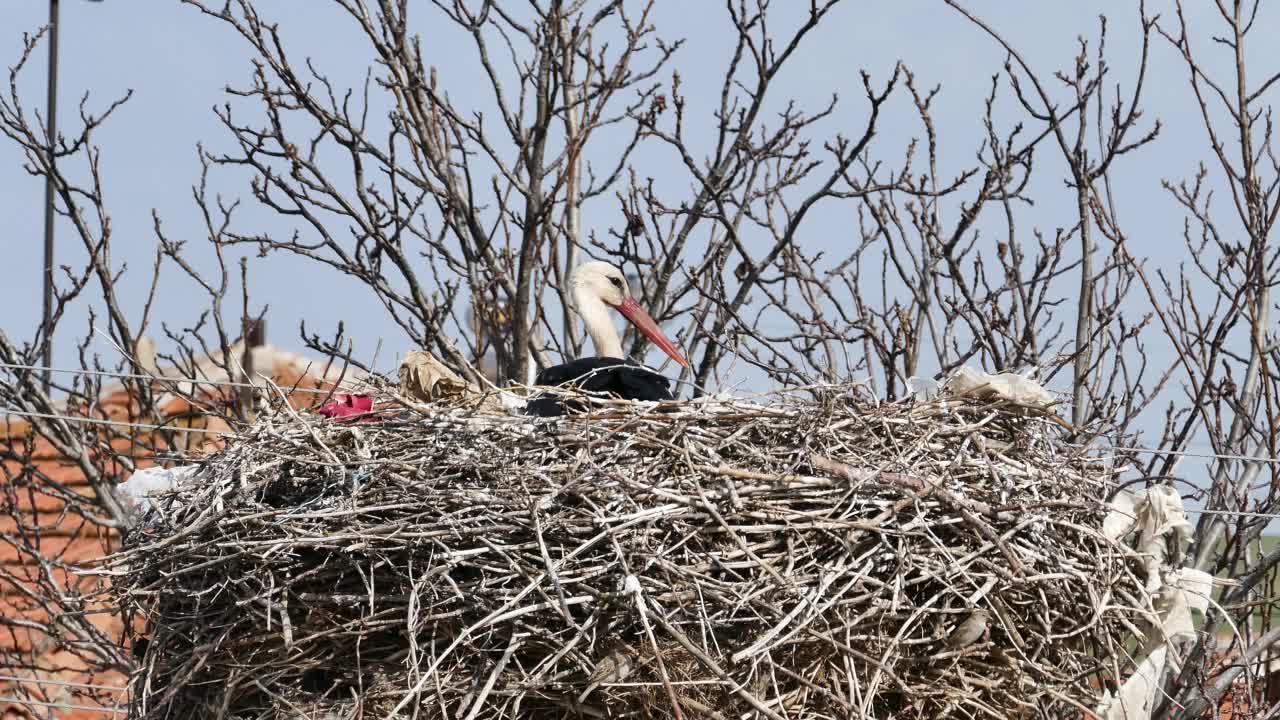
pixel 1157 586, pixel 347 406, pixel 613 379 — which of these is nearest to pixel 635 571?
pixel 613 379

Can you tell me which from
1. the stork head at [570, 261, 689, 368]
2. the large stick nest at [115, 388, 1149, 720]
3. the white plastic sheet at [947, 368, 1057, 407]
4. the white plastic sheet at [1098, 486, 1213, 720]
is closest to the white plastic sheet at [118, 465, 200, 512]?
the large stick nest at [115, 388, 1149, 720]

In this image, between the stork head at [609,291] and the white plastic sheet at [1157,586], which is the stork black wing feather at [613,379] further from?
the white plastic sheet at [1157,586]

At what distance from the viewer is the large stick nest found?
11.1 ft

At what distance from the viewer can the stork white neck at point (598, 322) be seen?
5.33 meters

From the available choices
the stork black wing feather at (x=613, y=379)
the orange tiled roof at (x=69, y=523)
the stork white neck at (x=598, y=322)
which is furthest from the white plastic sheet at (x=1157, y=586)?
the orange tiled roof at (x=69, y=523)

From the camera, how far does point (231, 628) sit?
3.61 meters

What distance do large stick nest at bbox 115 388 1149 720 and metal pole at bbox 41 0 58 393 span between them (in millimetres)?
3182

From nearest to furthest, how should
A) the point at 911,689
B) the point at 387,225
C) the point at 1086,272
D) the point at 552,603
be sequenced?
the point at 552,603, the point at 911,689, the point at 1086,272, the point at 387,225

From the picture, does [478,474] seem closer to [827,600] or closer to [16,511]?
[827,600]

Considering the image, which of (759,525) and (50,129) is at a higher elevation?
(50,129)

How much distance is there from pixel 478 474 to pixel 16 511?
415 centimetres

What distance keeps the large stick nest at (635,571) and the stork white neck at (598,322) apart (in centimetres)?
155

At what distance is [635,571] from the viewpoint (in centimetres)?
335

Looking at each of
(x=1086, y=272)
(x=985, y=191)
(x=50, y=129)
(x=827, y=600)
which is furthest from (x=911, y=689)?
(x=50, y=129)
